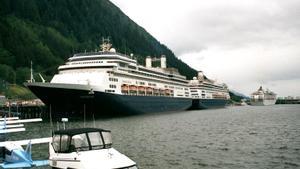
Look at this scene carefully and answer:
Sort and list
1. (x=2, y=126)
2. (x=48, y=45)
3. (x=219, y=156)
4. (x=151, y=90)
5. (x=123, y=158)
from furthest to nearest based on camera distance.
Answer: (x=48, y=45), (x=151, y=90), (x=219, y=156), (x=2, y=126), (x=123, y=158)

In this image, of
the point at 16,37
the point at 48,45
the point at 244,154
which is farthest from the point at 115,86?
the point at 48,45

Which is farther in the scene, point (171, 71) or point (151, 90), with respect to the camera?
point (171, 71)

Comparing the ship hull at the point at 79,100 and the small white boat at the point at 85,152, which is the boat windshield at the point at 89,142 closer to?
the small white boat at the point at 85,152

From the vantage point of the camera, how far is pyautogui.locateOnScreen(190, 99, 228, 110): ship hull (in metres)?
144

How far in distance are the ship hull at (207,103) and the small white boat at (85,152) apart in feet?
410

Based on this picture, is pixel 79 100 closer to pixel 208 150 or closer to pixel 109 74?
pixel 109 74

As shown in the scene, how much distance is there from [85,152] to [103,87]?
55.2 m

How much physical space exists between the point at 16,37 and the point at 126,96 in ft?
366

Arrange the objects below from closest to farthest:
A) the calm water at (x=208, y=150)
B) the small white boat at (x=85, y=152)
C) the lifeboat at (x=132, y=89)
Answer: the small white boat at (x=85, y=152) → the calm water at (x=208, y=150) → the lifeboat at (x=132, y=89)

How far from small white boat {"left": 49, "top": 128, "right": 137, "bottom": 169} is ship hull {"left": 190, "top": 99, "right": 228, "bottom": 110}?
410ft

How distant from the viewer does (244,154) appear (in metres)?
29.2

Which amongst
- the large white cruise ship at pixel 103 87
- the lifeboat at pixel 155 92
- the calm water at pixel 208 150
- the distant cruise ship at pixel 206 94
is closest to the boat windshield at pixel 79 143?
the calm water at pixel 208 150

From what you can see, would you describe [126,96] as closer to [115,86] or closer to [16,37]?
[115,86]

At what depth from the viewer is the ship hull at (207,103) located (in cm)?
14350
